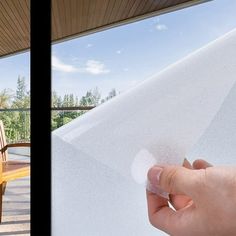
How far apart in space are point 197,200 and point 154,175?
2.9 inches

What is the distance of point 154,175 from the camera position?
44 cm

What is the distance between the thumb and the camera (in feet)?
1.30

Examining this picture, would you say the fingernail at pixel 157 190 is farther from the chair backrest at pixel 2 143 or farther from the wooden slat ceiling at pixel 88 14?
the chair backrest at pixel 2 143

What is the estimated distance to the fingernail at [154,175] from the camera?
44 cm

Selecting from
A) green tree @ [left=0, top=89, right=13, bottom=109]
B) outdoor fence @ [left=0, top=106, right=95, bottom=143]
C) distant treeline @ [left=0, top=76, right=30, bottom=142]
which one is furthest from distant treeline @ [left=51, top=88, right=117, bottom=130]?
green tree @ [left=0, top=89, right=13, bottom=109]

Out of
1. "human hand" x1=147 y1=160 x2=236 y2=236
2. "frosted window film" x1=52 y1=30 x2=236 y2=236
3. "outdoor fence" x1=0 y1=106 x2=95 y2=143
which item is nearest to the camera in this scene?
"human hand" x1=147 y1=160 x2=236 y2=236

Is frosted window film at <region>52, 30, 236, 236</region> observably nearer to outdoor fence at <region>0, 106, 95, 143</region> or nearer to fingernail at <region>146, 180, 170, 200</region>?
fingernail at <region>146, 180, 170, 200</region>

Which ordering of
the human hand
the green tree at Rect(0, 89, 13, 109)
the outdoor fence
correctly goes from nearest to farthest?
the human hand → the outdoor fence → the green tree at Rect(0, 89, 13, 109)

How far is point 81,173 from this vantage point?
1.00 metres

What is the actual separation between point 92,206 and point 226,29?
30.2 inches

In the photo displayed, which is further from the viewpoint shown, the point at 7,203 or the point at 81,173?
the point at 7,203

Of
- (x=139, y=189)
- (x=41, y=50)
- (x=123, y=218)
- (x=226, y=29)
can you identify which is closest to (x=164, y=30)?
(x=226, y=29)

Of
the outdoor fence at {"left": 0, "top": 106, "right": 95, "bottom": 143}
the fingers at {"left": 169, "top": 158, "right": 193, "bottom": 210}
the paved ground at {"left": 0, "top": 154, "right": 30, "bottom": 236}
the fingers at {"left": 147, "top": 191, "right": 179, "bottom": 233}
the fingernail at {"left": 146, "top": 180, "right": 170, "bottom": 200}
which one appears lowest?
the paved ground at {"left": 0, "top": 154, "right": 30, "bottom": 236}

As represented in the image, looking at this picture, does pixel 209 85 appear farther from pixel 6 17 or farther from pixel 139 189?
pixel 6 17
